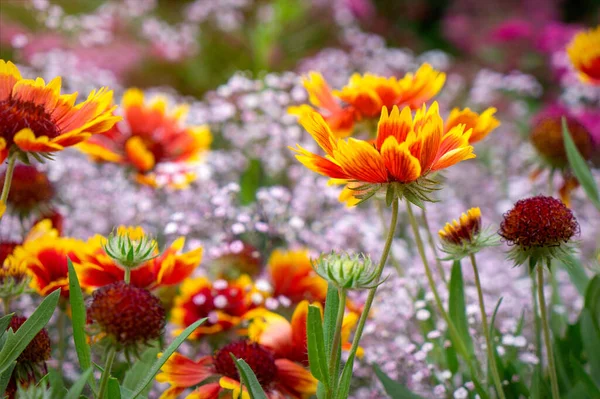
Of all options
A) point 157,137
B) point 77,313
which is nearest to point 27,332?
point 77,313

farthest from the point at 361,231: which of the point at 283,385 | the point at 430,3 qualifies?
the point at 430,3

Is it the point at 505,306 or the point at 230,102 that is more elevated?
the point at 230,102

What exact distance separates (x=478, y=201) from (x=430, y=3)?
3406 mm

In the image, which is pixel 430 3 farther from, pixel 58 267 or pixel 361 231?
pixel 58 267

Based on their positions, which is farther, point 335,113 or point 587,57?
point 587,57

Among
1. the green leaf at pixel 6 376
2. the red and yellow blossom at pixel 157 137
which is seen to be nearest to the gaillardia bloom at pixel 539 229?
the green leaf at pixel 6 376

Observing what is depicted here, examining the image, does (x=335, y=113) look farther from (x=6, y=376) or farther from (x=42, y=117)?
(x=6, y=376)

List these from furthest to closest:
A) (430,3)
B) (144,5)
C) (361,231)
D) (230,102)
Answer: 1. (430,3)
2. (144,5)
3. (230,102)
4. (361,231)

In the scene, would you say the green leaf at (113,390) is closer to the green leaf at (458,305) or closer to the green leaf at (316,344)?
the green leaf at (316,344)

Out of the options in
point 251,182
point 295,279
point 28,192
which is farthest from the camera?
point 251,182

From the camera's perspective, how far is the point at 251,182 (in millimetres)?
1704

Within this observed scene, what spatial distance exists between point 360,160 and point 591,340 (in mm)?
447

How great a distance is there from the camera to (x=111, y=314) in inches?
23.7

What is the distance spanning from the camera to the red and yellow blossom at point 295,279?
1.03 m
